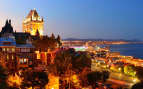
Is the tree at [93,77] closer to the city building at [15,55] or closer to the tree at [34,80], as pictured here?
the tree at [34,80]

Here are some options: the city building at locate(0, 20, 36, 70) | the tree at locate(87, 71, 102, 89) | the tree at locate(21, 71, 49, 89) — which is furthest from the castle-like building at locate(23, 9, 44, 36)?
the tree at locate(21, 71, 49, 89)

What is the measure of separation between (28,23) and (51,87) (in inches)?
2783

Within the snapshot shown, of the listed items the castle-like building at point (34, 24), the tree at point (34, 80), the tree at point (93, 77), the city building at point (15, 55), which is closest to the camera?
the tree at point (34, 80)

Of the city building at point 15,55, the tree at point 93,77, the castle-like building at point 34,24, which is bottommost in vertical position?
the tree at point 93,77

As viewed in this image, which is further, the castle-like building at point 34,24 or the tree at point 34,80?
the castle-like building at point 34,24

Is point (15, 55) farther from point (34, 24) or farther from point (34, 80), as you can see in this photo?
point (34, 24)

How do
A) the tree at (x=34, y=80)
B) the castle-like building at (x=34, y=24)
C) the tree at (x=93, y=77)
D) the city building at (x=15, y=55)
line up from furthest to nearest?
1. the castle-like building at (x=34, y=24)
2. the city building at (x=15, y=55)
3. the tree at (x=93, y=77)
4. the tree at (x=34, y=80)

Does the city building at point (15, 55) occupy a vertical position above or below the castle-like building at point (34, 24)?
below

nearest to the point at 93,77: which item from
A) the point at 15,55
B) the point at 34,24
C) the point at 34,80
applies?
the point at 34,80

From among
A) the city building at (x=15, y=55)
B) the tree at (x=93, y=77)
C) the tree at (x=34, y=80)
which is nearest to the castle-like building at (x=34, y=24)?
the city building at (x=15, y=55)

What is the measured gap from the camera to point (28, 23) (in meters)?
91.2

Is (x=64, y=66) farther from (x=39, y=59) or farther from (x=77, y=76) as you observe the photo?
(x=39, y=59)

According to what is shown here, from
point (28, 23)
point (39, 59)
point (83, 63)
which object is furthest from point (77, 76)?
point (28, 23)

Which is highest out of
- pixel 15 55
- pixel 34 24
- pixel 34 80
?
pixel 34 24
